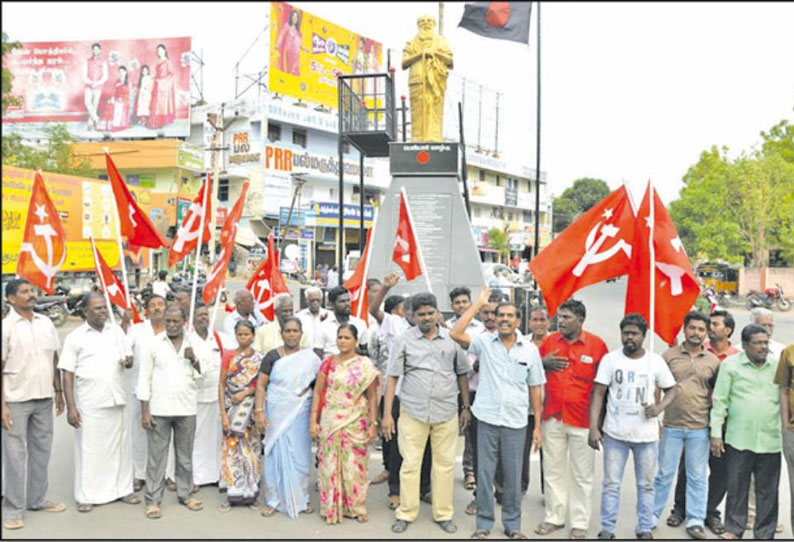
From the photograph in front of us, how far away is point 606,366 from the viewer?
4.01 metres

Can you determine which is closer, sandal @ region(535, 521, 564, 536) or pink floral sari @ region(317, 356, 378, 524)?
sandal @ region(535, 521, 564, 536)

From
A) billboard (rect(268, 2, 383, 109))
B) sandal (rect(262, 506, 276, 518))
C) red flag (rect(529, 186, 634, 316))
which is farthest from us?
billboard (rect(268, 2, 383, 109))

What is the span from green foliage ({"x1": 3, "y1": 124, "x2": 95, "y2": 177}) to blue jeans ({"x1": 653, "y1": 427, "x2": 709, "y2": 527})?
75.0 feet

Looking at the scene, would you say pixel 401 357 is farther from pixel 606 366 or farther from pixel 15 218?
pixel 15 218

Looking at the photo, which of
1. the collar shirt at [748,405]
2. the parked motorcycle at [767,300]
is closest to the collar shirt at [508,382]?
the collar shirt at [748,405]

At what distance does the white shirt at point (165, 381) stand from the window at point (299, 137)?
30545 mm

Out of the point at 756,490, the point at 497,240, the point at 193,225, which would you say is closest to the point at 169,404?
the point at 193,225

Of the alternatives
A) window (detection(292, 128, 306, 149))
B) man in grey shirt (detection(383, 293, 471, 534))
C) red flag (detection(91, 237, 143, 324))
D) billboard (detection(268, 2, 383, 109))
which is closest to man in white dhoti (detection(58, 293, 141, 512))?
red flag (detection(91, 237, 143, 324))

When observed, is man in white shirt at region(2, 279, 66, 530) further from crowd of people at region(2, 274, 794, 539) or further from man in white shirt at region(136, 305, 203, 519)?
man in white shirt at region(136, 305, 203, 519)

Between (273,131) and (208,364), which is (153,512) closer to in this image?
(208,364)

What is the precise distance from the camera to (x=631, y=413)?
155 inches

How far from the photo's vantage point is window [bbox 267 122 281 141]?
3241 centimetres

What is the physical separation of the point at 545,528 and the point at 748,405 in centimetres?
150

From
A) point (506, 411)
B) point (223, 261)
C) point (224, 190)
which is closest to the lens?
point (506, 411)
